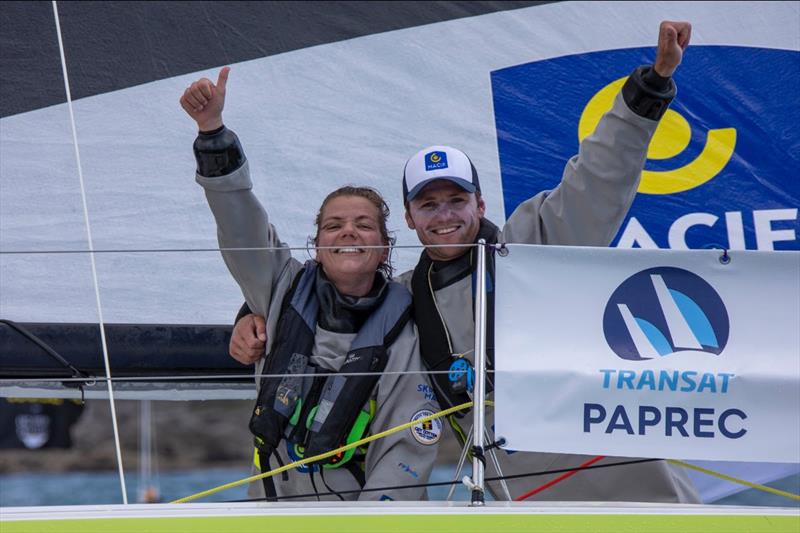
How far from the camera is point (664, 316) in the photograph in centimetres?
177

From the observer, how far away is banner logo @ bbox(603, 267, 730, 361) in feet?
5.76

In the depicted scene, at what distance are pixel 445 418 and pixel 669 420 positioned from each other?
49 cm

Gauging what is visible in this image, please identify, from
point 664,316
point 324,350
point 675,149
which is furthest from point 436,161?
point 675,149

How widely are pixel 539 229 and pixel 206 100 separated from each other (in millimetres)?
641

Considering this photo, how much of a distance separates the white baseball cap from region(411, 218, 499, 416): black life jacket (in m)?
0.10

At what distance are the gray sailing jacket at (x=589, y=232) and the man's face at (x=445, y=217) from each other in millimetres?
64

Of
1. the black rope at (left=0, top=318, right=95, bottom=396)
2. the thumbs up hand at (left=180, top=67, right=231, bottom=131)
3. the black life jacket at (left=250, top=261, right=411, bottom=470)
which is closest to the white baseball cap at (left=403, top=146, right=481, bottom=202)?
the black life jacket at (left=250, top=261, right=411, bottom=470)

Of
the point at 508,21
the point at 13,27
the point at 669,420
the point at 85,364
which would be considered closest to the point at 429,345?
the point at 669,420

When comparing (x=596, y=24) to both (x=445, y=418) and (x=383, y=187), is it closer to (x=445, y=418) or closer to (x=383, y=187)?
(x=383, y=187)

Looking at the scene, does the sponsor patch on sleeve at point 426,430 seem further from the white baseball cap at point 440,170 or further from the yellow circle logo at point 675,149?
the yellow circle logo at point 675,149

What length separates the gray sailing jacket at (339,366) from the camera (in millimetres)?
2004

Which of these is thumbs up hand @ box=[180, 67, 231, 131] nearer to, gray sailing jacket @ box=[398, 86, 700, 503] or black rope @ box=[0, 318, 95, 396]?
gray sailing jacket @ box=[398, 86, 700, 503]

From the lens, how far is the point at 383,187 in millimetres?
2732

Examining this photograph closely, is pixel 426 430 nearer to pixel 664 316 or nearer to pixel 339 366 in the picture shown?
pixel 339 366
